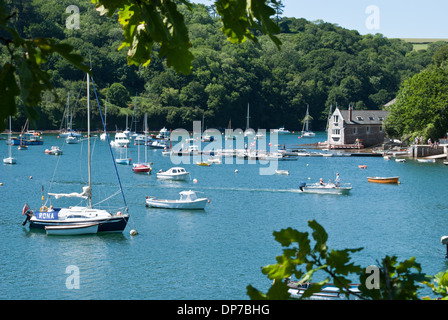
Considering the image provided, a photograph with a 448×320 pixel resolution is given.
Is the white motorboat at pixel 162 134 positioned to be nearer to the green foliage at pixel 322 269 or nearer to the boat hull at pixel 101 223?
the boat hull at pixel 101 223

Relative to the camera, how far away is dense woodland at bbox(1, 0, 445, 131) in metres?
129

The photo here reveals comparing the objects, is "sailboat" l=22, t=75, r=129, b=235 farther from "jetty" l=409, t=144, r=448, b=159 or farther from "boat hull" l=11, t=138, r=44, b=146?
"boat hull" l=11, t=138, r=44, b=146

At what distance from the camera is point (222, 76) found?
461 feet

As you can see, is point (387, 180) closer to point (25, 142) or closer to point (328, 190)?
point (328, 190)

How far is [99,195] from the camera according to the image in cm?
4850

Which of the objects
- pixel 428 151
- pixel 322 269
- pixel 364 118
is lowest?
pixel 428 151

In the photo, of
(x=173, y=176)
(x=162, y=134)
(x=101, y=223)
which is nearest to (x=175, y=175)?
(x=173, y=176)

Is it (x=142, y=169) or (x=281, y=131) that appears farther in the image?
(x=281, y=131)

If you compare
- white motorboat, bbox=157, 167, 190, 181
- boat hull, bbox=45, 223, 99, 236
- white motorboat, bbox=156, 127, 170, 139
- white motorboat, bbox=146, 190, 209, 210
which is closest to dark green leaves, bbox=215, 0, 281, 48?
boat hull, bbox=45, 223, 99, 236

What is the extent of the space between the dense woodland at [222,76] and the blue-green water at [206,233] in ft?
219

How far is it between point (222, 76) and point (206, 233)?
108 meters

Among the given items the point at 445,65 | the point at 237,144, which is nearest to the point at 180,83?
the point at 237,144
